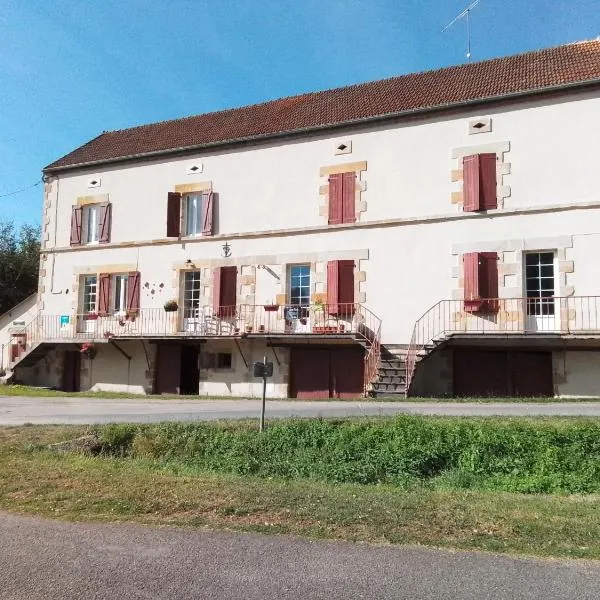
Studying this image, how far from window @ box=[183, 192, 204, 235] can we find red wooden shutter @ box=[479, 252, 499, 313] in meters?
9.19

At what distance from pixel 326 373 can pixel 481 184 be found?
681cm

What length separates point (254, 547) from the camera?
4.80 m

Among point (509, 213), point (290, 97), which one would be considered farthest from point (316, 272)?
point (290, 97)

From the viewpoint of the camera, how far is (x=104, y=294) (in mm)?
21281

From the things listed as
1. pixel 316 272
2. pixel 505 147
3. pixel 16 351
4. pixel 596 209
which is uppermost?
pixel 505 147

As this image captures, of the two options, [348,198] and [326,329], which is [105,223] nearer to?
[348,198]

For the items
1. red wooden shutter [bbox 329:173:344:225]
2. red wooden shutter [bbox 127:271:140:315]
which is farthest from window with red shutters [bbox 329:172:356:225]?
red wooden shutter [bbox 127:271:140:315]

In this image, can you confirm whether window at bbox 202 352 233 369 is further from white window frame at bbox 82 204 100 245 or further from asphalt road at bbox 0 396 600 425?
white window frame at bbox 82 204 100 245

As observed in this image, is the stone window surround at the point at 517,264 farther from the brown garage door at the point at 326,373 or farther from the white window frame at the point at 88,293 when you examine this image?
the white window frame at the point at 88,293

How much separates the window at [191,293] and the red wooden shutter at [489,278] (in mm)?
8905

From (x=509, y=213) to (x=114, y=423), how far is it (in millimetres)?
11126

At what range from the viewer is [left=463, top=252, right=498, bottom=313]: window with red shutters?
15984 mm

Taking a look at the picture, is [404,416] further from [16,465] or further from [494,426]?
[16,465]

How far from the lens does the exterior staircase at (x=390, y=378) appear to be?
15.0 m
